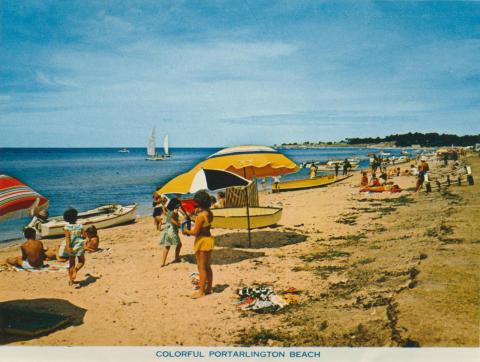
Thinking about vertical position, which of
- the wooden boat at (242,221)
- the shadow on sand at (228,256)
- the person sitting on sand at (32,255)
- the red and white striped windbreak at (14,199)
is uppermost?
the red and white striped windbreak at (14,199)

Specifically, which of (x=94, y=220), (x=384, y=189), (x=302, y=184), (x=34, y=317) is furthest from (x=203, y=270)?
(x=302, y=184)

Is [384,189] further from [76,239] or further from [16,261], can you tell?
[16,261]

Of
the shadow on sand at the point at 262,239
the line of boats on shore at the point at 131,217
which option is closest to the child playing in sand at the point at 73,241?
the line of boats on shore at the point at 131,217

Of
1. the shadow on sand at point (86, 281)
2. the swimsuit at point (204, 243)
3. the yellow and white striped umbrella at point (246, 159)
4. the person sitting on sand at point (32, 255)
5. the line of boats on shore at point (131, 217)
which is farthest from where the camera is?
the line of boats on shore at point (131, 217)

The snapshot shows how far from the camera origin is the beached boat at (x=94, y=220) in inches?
591

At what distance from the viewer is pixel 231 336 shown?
16.7 feet

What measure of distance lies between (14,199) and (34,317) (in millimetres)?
2156

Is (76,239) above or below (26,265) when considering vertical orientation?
above

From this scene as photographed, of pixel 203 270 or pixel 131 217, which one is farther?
pixel 131 217

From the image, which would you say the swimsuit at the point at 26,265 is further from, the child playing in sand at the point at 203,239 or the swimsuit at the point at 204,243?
the swimsuit at the point at 204,243

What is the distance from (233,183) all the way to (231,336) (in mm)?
3550

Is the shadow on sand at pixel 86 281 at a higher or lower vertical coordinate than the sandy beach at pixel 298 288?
lower

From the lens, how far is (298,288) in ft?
22.4

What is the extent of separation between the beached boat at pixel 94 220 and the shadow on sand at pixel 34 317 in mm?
8971
